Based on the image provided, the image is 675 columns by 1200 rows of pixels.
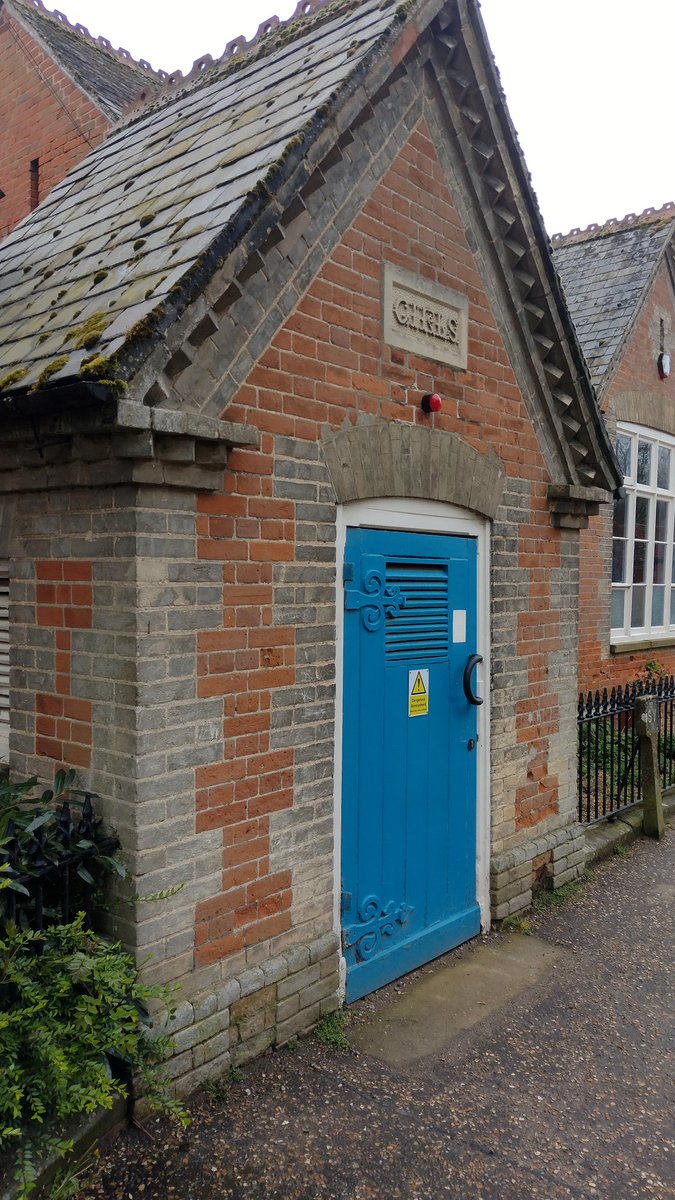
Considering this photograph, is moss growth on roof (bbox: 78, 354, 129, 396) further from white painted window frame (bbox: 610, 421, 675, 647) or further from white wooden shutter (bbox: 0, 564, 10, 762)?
white painted window frame (bbox: 610, 421, 675, 647)

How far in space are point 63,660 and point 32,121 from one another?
9.48 m

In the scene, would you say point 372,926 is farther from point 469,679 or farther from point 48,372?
point 48,372

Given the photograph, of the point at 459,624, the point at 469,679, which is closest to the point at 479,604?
the point at 459,624

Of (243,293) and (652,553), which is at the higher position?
(243,293)

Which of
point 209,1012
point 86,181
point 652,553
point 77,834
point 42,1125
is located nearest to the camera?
point 42,1125

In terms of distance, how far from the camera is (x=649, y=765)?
26.3 feet

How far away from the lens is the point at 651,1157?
11.7 feet

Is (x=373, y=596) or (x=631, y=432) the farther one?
(x=631, y=432)

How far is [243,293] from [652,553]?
10.1m

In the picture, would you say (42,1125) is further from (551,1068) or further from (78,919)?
(551,1068)

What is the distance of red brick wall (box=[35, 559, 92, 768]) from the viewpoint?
3.63 m

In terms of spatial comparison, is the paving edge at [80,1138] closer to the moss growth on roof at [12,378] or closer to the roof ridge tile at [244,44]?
the moss growth on roof at [12,378]

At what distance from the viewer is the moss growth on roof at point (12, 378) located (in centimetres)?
350

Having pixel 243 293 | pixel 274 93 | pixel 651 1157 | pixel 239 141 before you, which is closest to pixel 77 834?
pixel 243 293
